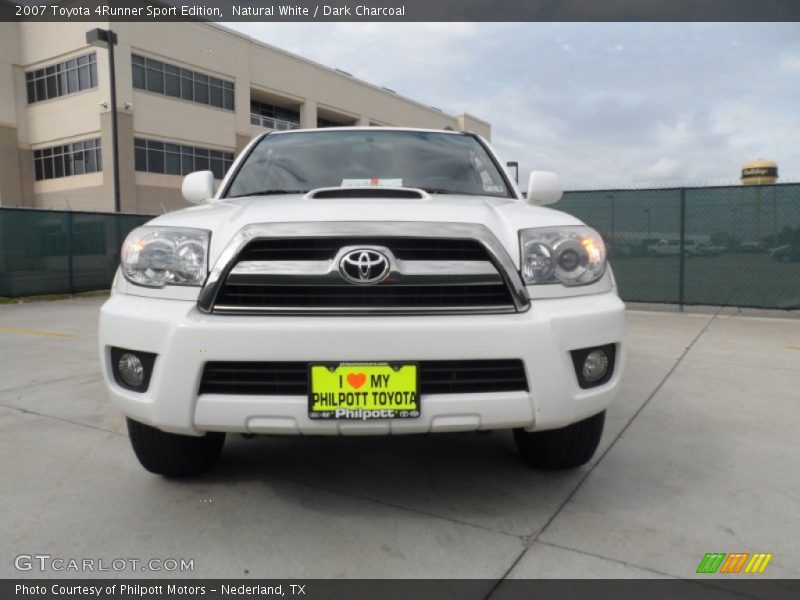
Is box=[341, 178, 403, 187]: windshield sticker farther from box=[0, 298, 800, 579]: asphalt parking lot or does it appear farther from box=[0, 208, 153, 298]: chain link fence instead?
box=[0, 208, 153, 298]: chain link fence

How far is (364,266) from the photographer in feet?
6.75

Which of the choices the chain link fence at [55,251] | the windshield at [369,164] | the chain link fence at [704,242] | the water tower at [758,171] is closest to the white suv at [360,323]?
the windshield at [369,164]

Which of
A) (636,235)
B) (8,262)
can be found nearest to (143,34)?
(8,262)

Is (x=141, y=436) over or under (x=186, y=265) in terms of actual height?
under

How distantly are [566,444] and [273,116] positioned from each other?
37.3 metres

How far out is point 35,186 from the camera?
3059cm

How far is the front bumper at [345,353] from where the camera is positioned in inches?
78.8

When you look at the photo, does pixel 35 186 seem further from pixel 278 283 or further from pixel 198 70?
pixel 278 283

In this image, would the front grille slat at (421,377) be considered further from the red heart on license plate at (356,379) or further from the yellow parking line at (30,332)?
the yellow parking line at (30,332)

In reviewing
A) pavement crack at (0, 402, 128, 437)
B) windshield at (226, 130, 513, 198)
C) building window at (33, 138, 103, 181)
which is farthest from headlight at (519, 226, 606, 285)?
building window at (33, 138, 103, 181)

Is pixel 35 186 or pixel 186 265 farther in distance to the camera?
pixel 35 186

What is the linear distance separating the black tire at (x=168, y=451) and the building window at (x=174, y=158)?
27.6 metres

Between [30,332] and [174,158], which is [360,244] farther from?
[174,158]
